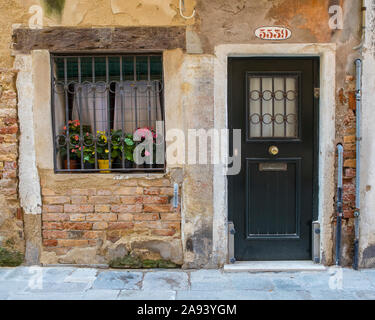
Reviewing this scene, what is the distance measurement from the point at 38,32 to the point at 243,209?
123 inches

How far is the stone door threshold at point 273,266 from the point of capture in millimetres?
3893

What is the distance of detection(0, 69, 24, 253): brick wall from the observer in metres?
3.91

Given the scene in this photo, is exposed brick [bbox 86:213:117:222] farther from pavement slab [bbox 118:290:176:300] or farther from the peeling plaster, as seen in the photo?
pavement slab [bbox 118:290:176:300]

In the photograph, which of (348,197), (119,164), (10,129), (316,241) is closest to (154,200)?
(119,164)

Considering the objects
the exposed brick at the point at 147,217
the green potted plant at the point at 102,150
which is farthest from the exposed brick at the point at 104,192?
the exposed brick at the point at 147,217

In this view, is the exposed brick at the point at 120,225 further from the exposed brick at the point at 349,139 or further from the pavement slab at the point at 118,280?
the exposed brick at the point at 349,139

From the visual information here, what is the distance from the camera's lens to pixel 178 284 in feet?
11.8

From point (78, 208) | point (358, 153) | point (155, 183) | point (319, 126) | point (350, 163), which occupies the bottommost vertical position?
point (78, 208)

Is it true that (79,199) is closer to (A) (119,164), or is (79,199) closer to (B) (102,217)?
(B) (102,217)

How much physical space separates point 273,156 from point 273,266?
4.19 ft

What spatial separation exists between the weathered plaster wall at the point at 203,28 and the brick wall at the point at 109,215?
613 mm

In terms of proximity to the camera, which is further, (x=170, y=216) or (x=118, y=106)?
(x=118, y=106)

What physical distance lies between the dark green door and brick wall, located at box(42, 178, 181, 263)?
0.83m

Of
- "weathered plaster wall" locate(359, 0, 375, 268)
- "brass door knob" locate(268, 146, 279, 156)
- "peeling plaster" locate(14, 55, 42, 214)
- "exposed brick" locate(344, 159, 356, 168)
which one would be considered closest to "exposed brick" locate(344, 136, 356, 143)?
"weathered plaster wall" locate(359, 0, 375, 268)
